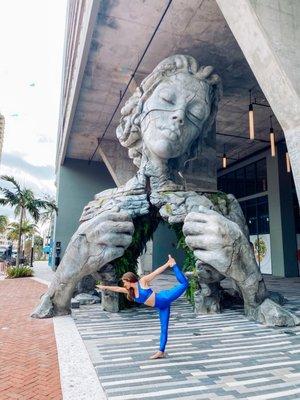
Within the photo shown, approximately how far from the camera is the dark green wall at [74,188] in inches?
784

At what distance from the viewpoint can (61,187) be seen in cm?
2016

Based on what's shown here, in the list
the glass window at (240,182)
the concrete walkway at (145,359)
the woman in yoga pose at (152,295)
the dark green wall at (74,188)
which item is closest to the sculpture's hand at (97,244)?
the concrete walkway at (145,359)

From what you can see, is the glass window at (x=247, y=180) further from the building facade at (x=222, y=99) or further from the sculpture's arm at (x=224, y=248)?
the sculpture's arm at (x=224, y=248)

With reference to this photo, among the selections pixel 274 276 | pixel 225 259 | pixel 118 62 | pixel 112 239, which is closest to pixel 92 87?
pixel 118 62

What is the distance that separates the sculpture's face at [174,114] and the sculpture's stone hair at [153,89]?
0.89ft

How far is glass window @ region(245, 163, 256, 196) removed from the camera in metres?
19.0

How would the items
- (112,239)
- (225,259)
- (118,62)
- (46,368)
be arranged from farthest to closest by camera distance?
(118,62) < (112,239) < (225,259) < (46,368)

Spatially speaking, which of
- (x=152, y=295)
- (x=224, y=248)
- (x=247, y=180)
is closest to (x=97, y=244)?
(x=224, y=248)

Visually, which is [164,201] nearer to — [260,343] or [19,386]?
[260,343]

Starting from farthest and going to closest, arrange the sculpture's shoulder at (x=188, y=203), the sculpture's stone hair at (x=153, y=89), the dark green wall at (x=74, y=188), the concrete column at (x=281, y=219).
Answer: the dark green wall at (x=74, y=188) < the concrete column at (x=281, y=219) < the sculpture's stone hair at (x=153, y=89) < the sculpture's shoulder at (x=188, y=203)

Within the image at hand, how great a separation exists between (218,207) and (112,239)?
239 centimetres

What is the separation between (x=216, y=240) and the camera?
229 inches

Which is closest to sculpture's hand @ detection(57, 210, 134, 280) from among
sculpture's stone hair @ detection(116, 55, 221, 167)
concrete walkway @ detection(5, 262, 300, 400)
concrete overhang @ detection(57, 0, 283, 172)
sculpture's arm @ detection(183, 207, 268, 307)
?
concrete walkway @ detection(5, 262, 300, 400)

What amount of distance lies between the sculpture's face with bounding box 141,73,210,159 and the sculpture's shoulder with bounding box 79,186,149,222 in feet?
3.35
